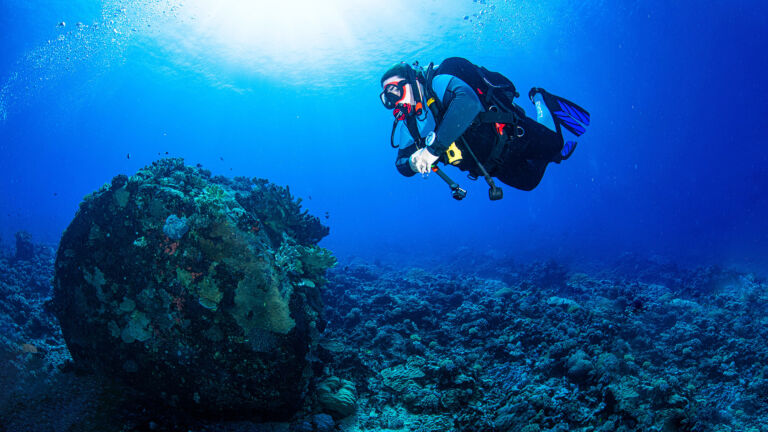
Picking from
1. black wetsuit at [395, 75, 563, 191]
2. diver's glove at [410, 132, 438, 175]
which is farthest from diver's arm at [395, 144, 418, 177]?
diver's glove at [410, 132, 438, 175]

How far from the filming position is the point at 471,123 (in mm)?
3826

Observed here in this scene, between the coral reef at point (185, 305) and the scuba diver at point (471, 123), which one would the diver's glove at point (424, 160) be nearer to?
the scuba diver at point (471, 123)

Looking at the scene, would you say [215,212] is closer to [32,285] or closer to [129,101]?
[32,285]

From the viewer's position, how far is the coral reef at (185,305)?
13.0ft

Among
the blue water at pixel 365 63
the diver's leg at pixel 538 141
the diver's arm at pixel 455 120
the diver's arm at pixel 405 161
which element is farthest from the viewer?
Result: the blue water at pixel 365 63

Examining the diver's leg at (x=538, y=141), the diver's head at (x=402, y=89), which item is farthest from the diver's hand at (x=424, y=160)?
the diver's leg at (x=538, y=141)

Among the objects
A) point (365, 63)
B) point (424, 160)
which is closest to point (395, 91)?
point (424, 160)

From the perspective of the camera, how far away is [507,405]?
4.34 metres

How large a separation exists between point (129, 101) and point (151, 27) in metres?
36.2

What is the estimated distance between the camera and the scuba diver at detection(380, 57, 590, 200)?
359 cm

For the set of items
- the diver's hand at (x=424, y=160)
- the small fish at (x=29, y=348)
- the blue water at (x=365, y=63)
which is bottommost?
the small fish at (x=29, y=348)

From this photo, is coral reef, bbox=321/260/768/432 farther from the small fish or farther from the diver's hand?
the small fish

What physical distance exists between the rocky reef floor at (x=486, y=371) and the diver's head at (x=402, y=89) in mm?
3867

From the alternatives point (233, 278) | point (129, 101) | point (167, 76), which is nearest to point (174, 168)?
point (233, 278)
